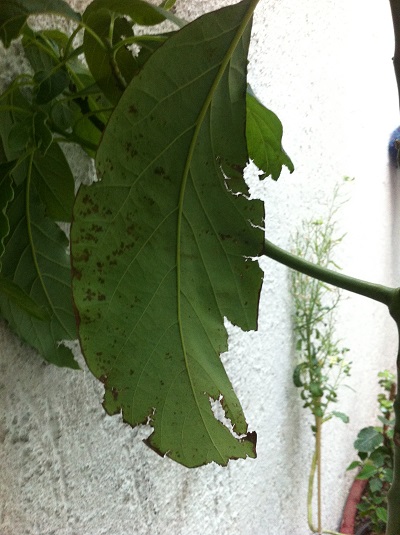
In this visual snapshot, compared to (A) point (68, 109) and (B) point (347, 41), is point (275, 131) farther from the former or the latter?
(B) point (347, 41)

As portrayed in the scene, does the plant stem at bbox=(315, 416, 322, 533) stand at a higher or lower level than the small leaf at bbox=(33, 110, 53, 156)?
higher

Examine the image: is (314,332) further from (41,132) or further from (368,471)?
(41,132)

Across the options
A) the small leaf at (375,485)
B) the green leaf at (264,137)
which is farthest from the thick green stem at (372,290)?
the small leaf at (375,485)

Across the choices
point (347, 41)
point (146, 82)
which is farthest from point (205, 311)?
point (347, 41)

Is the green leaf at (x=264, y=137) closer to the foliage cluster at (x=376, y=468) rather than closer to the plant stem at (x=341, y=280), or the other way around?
the plant stem at (x=341, y=280)

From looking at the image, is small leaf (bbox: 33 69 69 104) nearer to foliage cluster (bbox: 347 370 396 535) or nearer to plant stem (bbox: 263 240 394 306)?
plant stem (bbox: 263 240 394 306)

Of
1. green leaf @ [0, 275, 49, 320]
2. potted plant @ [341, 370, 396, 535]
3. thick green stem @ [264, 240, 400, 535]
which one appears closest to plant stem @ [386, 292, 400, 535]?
thick green stem @ [264, 240, 400, 535]
